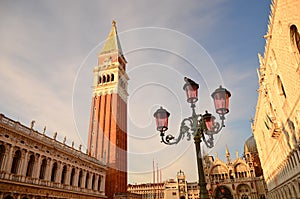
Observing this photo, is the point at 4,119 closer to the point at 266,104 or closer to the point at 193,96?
the point at 193,96

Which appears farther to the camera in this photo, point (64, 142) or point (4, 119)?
point (64, 142)

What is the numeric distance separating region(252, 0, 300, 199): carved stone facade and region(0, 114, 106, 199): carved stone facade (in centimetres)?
2558

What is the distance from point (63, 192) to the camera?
27141 millimetres

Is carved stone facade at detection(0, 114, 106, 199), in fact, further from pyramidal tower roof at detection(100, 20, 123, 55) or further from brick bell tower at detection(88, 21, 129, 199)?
pyramidal tower roof at detection(100, 20, 123, 55)

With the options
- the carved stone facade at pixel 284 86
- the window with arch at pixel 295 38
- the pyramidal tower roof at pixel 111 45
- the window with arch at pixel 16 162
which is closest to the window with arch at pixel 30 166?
the window with arch at pixel 16 162

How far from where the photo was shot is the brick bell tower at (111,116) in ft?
144

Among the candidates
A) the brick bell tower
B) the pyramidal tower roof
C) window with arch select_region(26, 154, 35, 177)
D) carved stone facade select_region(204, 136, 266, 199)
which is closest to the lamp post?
window with arch select_region(26, 154, 35, 177)

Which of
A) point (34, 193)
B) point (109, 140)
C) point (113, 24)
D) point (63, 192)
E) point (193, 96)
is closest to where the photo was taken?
point (193, 96)

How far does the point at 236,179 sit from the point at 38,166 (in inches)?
1721

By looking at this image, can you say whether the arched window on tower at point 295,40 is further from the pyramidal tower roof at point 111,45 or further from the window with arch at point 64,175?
the pyramidal tower roof at point 111,45

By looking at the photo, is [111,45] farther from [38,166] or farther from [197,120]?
[197,120]

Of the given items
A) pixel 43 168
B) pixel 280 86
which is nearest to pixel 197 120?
pixel 280 86

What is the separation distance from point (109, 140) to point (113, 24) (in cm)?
3242

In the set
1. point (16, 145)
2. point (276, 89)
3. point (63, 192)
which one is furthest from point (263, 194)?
point (16, 145)
